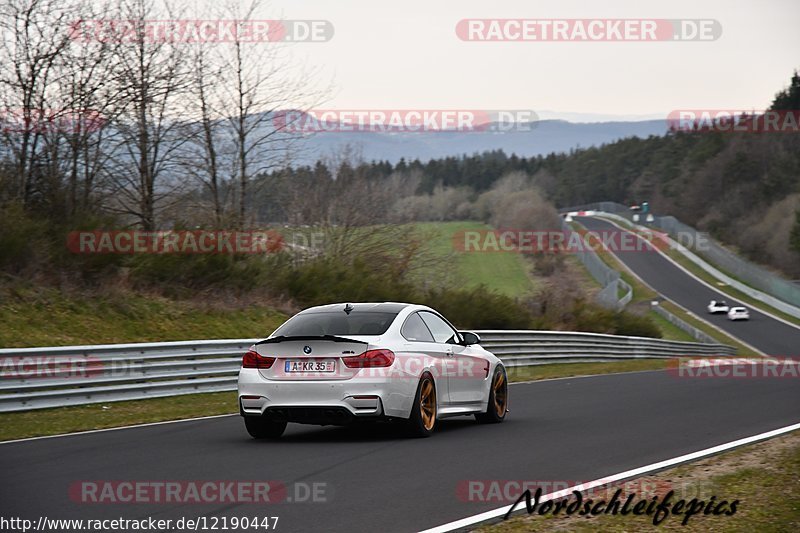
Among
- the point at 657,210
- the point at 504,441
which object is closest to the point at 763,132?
the point at 657,210

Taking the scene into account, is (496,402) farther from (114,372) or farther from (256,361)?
(114,372)

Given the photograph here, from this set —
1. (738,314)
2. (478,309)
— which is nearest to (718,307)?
(738,314)

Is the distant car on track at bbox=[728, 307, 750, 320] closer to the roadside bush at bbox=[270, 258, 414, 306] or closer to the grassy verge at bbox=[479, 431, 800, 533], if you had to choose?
the roadside bush at bbox=[270, 258, 414, 306]

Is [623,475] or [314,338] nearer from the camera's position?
[623,475]

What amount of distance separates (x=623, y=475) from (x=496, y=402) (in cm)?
470

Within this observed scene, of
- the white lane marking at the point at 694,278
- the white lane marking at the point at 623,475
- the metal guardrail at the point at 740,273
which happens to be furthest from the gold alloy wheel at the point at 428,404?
the metal guardrail at the point at 740,273

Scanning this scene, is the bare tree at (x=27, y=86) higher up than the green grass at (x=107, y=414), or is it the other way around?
the bare tree at (x=27, y=86)

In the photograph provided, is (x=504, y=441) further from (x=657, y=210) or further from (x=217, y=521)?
(x=657, y=210)

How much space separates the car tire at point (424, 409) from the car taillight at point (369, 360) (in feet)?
2.07

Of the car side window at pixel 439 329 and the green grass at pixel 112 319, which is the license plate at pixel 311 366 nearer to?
the car side window at pixel 439 329

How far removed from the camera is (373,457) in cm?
979

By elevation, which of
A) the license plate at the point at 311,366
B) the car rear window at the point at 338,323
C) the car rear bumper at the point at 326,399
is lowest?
the car rear bumper at the point at 326,399

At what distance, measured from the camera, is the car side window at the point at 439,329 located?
12.2 meters

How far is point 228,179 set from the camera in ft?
102
